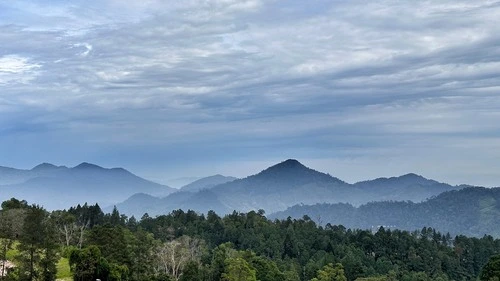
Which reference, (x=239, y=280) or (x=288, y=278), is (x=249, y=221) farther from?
(x=239, y=280)

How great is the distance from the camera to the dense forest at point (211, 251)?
55812 millimetres

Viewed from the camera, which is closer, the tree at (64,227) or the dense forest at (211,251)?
the dense forest at (211,251)

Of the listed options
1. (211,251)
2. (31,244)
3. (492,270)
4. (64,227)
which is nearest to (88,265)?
(31,244)

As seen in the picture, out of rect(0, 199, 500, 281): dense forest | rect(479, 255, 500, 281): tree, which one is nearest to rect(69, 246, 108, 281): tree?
rect(0, 199, 500, 281): dense forest

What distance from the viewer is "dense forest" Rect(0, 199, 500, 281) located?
183 feet

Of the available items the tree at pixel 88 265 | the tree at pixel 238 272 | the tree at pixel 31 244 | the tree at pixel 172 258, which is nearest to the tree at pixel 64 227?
the tree at pixel 172 258

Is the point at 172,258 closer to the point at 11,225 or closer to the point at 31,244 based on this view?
the point at 11,225

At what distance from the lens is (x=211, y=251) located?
10338 cm

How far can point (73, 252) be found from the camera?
57.8 m

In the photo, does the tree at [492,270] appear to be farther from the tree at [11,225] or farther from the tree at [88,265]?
the tree at [11,225]

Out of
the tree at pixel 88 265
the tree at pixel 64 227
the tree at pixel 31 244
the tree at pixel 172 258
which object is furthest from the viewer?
the tree at pixel 64 227

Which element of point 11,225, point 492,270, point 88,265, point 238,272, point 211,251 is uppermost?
point 11,225

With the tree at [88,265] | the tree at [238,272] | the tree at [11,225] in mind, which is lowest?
the tree at [238,272]

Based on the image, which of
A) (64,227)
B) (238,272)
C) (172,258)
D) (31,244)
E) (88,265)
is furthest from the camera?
(64,227)
